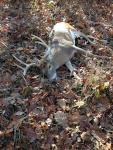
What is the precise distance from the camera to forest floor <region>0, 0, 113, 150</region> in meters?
6.36

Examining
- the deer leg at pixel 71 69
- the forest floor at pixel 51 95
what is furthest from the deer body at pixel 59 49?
the forest floor at pixel 51 95

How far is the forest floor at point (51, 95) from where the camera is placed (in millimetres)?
→ 6363

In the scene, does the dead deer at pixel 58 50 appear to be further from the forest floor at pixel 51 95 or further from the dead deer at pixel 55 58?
the forest floor at pixel 51 95

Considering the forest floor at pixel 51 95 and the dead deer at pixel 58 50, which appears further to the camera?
the dead deer at pixel 58 50

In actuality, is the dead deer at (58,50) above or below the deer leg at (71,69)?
above

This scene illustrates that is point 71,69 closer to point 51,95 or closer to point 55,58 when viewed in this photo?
point 55,58

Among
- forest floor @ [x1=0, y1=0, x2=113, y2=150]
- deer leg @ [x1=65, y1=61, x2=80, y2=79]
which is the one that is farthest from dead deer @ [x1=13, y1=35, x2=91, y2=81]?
forest floor @ [x1=0, y1=0, x2=113, y2=150]

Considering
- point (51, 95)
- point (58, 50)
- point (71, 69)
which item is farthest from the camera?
→ point (58, 50)

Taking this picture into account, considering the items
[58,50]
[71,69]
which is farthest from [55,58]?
[71,69]

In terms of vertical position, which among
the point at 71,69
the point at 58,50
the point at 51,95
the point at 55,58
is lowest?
the point at 51,95

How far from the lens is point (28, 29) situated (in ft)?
28.2

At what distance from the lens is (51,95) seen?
7062 millimetres

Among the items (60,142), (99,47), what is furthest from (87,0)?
(60,142)

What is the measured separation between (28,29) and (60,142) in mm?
3221
